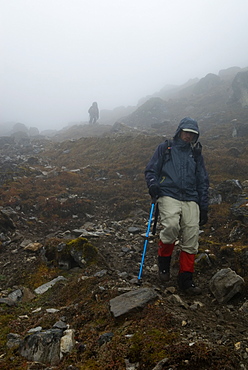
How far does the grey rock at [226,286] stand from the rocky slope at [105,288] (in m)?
0.09

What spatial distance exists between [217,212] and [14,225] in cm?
799

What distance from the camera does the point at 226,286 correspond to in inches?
204

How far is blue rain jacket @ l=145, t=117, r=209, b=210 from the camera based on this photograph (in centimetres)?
588

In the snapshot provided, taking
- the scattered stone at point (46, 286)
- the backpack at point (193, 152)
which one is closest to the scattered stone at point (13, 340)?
the scattered stone at point (46, 286)

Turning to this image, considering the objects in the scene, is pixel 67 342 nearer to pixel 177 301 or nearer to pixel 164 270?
pixel 177 301

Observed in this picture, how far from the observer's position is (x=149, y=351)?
10.4ft

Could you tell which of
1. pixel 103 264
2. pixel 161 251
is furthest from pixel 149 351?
pixel 103 264

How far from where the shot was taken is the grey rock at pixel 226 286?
16.7ft

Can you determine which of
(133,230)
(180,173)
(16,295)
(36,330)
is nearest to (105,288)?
(36,330)

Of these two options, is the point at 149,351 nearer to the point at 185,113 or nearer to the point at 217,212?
the point at 217,212

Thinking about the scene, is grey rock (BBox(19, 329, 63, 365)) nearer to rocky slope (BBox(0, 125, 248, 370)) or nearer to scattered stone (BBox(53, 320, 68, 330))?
rocky slope (BBox(0, 125, 248, 370))

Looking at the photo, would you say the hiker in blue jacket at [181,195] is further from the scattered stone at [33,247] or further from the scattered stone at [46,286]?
the scattered stone at [33,247]

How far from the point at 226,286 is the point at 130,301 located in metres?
2.01

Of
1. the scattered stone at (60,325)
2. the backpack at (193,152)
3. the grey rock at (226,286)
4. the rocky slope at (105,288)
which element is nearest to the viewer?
the rocky slope at (105,288)
